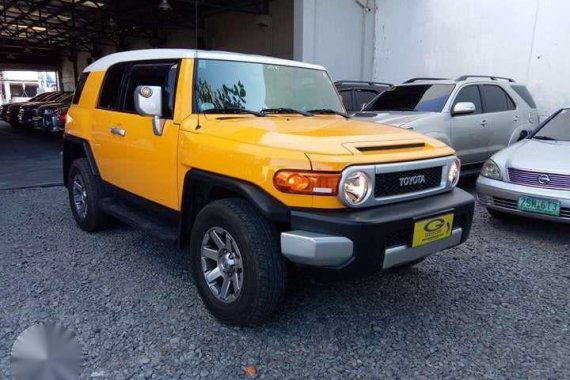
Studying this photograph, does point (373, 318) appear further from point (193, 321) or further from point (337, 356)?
point (193, 321)

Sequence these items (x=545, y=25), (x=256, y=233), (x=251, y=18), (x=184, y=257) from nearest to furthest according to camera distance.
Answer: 1. (x=256, y=233)
2. (x=184, y=257)
3. (x=545, y=25)
4. (x=251, y=18)

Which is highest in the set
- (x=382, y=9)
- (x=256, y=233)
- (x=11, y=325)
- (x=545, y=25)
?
(x=382, y=9)

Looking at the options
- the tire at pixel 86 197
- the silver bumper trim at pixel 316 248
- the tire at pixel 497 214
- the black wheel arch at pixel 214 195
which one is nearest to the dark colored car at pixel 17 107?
the tire at pixel 86 197

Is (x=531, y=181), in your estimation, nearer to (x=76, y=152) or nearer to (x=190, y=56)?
(x=190, y=56)

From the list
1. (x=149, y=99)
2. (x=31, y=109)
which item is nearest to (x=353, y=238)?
(x=149, y=99)

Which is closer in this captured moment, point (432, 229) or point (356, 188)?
point (356, 188)

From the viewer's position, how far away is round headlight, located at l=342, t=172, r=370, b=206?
2547 mm

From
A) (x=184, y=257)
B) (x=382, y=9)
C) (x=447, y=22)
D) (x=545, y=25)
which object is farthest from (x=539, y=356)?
(x=382, y=9)

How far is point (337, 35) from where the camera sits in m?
11.4

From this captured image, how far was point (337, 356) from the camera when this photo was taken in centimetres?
262

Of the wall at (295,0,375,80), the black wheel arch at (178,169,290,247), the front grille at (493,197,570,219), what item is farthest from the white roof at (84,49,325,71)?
the wall at (295,0,375,80)

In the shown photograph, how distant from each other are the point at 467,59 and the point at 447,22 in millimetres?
1068

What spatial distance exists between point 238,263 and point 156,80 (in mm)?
1809

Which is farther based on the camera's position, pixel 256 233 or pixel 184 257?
pixel 184 257
